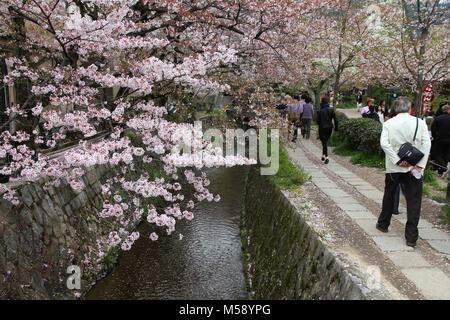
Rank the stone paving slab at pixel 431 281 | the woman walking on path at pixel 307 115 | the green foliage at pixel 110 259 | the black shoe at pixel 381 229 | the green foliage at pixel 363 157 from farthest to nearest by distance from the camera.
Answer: the woman walking on path at pixel 307 115 → the green foliage at pixel 363 157 → the green foliage at pixel 110 259 → the black shoe at pixel 381 229 → the stone paving slab at pixel 431 281

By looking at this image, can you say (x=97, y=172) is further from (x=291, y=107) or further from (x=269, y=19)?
(x=291, y=107)

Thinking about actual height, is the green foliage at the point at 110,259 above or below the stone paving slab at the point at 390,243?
below

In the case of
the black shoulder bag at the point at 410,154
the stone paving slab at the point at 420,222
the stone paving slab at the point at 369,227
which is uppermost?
the black shoulder bag at the point at 410,154

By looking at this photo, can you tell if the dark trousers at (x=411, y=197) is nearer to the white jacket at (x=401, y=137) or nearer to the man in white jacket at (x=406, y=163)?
the man in white jacket at (x=406, y=163)

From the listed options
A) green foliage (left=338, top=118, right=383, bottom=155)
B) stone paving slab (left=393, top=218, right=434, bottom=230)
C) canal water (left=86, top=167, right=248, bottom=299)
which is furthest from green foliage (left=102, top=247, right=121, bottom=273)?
green foliage (left=338, top=118, right=383, bottom=155)

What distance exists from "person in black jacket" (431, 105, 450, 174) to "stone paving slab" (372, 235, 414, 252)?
4866 mm

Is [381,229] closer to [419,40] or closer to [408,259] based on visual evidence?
[408,259]

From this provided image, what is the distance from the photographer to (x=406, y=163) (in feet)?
17.5

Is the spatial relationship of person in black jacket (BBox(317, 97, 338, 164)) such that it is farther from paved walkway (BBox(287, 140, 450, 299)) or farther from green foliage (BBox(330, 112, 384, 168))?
paved walkway (BBox(287, 140, 450, 299))

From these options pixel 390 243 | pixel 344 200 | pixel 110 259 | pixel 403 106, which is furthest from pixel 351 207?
pixel 110 259

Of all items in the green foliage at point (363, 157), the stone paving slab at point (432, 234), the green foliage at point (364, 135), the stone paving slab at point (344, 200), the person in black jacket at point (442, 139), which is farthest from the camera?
the green foliage at point (364, 135)

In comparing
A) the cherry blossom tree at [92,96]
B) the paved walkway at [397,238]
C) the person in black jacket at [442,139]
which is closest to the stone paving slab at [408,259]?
the paved walkway at [397,238]

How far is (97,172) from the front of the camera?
1002cm

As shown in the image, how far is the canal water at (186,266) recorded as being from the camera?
762 centimetres
